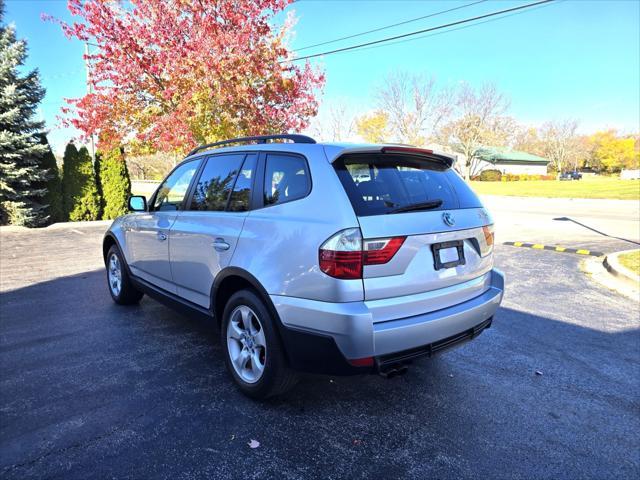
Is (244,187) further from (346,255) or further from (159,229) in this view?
(159,229)

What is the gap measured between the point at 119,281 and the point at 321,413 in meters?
3.54

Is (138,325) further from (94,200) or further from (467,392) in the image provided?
(94,200)

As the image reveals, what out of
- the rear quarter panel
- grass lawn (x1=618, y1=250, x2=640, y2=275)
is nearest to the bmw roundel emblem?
the rear quarter panel

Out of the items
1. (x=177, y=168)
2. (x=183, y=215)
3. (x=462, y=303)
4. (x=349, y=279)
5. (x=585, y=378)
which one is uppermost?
(x=177, y=168)

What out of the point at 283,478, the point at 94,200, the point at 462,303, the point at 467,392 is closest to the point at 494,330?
the point at 467,392

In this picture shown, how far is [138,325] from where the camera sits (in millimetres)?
4523

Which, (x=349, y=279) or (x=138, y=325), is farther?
(x=138, y=325)

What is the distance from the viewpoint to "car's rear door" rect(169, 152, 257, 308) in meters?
3.11

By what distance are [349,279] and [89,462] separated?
1821 mm

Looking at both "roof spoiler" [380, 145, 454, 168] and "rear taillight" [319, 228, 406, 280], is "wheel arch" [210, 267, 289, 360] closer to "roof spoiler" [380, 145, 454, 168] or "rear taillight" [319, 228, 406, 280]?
"rear taillight" [319, 228, 406, 280]

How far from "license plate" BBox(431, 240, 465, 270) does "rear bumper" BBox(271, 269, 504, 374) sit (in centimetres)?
27

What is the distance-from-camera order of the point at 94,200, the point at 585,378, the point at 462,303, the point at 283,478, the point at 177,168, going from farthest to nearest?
the point at 94,200 → the point at 177,168 → the point at 585,378 → the point at 462,303 → the point at 283,478

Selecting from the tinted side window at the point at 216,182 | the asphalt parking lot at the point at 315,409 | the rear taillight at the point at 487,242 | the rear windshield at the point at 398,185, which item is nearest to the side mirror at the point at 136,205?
the tinted side window at the point at 216,182

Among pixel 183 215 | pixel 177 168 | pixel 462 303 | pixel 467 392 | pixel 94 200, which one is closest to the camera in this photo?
pixel 462 303
